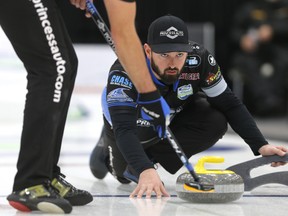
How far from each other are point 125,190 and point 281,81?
5.88 meters

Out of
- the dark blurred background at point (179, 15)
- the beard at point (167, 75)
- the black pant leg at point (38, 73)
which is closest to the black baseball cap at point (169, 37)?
the beard at point (167, 75)

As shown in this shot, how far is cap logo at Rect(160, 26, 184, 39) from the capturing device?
3.50 meters

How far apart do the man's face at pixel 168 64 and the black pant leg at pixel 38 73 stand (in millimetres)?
647

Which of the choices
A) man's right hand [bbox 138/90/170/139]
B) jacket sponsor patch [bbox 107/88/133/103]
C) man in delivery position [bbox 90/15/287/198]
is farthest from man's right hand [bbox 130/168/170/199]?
man's right hand [bbox 138/90/170/139]

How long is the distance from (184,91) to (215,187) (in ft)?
2.33

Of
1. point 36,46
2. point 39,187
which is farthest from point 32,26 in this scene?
point 39,187

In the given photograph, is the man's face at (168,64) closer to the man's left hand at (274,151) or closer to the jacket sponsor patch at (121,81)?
the jacket sponsor patch at (121,81)

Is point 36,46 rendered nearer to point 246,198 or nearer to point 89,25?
point 246,198

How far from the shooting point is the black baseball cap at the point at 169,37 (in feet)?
11.5

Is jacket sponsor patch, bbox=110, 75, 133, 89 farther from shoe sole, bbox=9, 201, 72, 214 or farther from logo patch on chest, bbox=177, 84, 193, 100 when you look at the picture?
shoe sole, bbox=9, 201, 72, 214

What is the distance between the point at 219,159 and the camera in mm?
3311

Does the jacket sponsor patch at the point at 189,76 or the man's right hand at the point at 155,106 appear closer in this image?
the man's right hand at the point at 155,106

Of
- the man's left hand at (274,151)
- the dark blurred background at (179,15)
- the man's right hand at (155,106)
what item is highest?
the man's right hand at (155,106)

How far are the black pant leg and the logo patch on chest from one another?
0.91 metres
